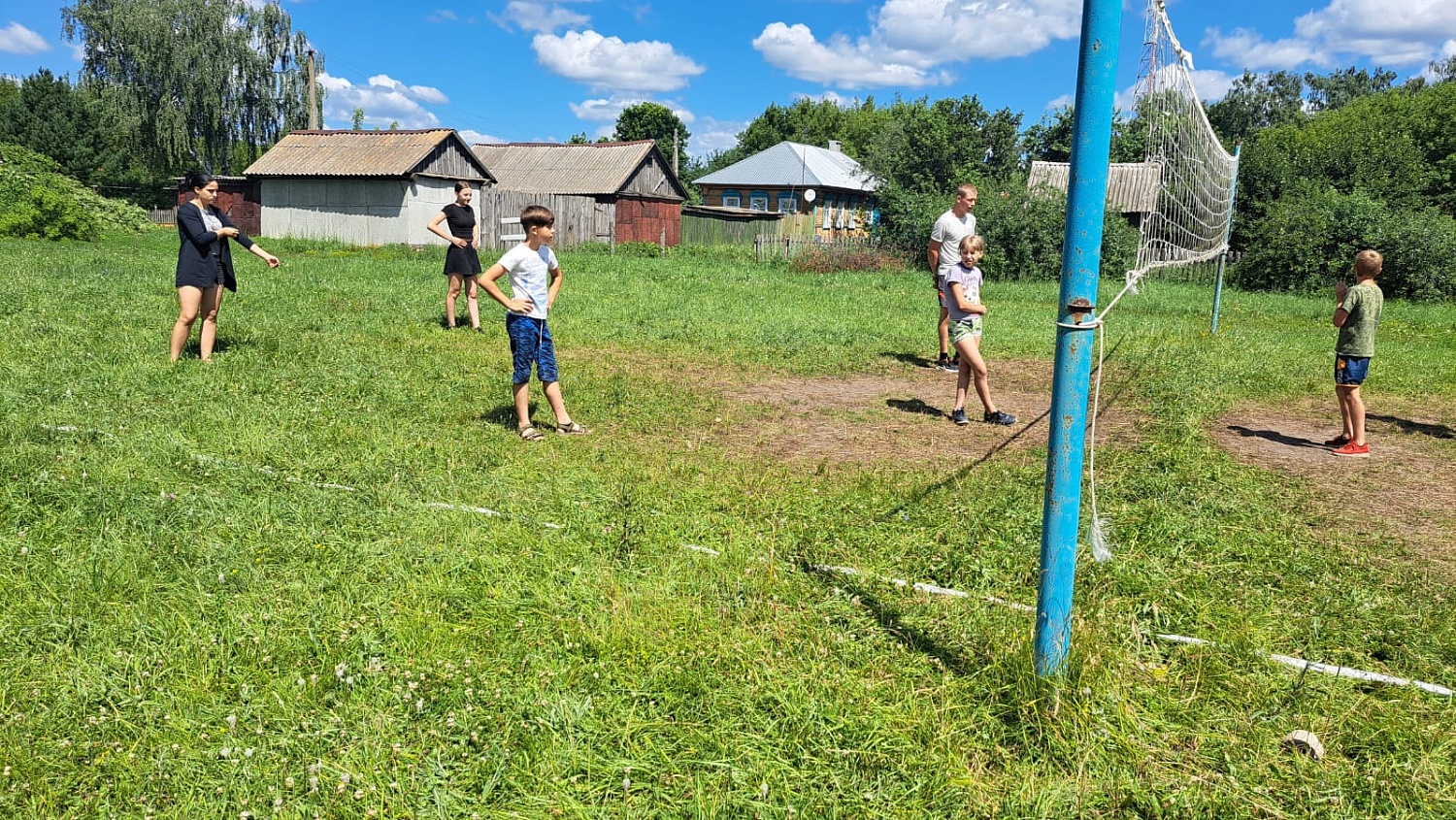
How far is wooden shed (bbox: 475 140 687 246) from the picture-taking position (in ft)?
125

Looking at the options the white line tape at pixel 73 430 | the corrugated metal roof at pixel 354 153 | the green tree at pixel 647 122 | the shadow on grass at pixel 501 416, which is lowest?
the white line tape at pixel 73 430

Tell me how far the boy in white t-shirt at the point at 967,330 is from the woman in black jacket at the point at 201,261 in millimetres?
5950

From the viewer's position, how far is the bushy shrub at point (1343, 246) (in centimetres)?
2070

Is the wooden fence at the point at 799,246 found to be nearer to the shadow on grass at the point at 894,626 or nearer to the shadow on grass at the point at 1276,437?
the shadow on grass at the point at 1276,437

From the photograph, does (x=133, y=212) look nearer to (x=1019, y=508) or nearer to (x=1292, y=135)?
(x=1019, y=508)

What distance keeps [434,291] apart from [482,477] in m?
10.0

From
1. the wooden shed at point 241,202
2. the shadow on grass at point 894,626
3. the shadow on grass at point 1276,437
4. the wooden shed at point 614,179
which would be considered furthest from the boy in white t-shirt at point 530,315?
the wooden shed at point 241,202

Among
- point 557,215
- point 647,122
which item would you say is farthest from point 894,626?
point 647,122

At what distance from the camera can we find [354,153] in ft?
104

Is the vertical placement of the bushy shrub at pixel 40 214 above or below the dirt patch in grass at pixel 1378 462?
above

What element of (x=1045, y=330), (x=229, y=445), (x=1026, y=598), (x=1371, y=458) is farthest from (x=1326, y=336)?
(x=229, y=445)

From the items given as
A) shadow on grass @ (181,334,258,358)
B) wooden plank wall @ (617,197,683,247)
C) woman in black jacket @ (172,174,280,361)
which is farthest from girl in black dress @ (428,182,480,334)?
wooden plank wall @ (617,197,683,247)

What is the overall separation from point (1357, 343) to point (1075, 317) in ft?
17.7

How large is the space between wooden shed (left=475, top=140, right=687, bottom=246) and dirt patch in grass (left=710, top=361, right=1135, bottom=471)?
93.7 ft
